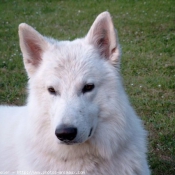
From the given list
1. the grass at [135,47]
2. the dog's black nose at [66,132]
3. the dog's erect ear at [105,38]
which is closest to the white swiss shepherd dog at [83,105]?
the dog's erect ear at [105,38]

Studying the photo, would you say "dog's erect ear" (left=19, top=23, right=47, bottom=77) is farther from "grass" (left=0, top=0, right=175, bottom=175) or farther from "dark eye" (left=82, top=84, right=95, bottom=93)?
"grass" (left=0, top=0, right=175, bottom=175)

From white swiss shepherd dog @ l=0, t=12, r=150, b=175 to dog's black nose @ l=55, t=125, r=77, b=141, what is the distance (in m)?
0.21

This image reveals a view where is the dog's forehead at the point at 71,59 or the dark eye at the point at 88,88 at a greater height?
the dog's forehead at the point at 71,59

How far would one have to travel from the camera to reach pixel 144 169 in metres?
3.72

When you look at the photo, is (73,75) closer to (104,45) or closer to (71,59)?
(71,59)

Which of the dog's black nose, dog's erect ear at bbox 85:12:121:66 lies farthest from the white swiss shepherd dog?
the dog's black nose

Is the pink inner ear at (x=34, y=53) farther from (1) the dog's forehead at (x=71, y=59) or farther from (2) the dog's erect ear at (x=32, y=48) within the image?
(1) the dog's forehead at (x=71, y=59)

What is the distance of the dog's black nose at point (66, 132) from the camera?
10.2 ft

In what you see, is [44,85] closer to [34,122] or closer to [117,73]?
[34,122]

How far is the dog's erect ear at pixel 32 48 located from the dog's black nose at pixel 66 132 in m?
→ 0.86

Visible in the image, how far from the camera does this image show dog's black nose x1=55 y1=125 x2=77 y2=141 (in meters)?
3.11

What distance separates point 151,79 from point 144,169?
3.77 metres

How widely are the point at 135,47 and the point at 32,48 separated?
19.1 feet

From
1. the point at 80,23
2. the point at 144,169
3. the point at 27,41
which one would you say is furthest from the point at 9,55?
the point at 144,169
